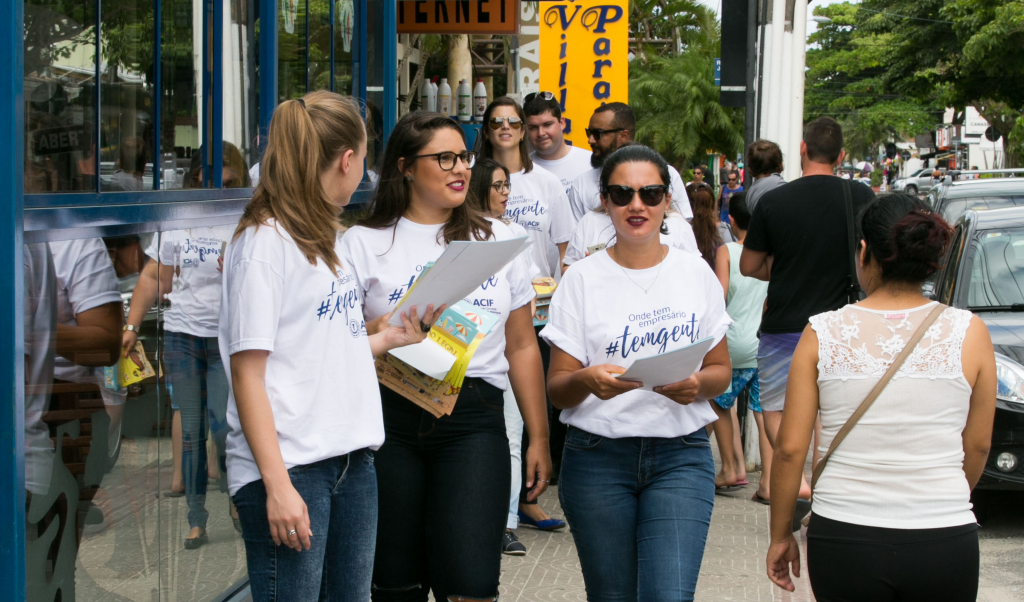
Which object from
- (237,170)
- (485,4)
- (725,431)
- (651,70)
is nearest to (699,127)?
(651,70)

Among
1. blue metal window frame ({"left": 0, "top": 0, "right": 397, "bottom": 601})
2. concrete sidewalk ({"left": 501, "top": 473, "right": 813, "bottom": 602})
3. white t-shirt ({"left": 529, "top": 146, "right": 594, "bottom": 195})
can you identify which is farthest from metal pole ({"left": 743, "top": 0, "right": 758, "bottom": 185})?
blue metal window frame ({"left": 0, "top": 0, "right": 397, "bottom": 601})

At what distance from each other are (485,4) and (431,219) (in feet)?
21.2

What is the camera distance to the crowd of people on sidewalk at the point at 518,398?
2717 millimetres

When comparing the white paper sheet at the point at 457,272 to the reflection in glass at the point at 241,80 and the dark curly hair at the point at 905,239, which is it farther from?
the reflection in glass at the point at 241,80

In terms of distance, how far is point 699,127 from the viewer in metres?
36.1

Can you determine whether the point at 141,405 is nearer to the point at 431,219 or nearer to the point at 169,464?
the point at 169,464

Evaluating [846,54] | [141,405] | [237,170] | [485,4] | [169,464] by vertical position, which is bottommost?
[169,464]

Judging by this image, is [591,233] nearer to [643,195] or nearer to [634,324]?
[643,195]

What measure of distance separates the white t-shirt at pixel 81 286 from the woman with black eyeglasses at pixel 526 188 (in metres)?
3.18

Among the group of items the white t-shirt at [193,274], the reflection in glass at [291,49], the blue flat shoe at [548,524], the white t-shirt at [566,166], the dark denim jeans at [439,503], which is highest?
the reflection in glass at [291,49]

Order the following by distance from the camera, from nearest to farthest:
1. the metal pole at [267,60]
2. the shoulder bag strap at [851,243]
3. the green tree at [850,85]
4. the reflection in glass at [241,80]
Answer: the reflection in glass at [241,80] → the metal pole at [267,60] → the shoulder bag strap at [851,243] → the green tree at [850,85]

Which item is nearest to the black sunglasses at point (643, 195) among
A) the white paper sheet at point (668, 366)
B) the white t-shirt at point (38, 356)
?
the white paper sheet at point (668, 366)

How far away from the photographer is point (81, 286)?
2.84 m

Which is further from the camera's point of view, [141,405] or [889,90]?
[889,90]
